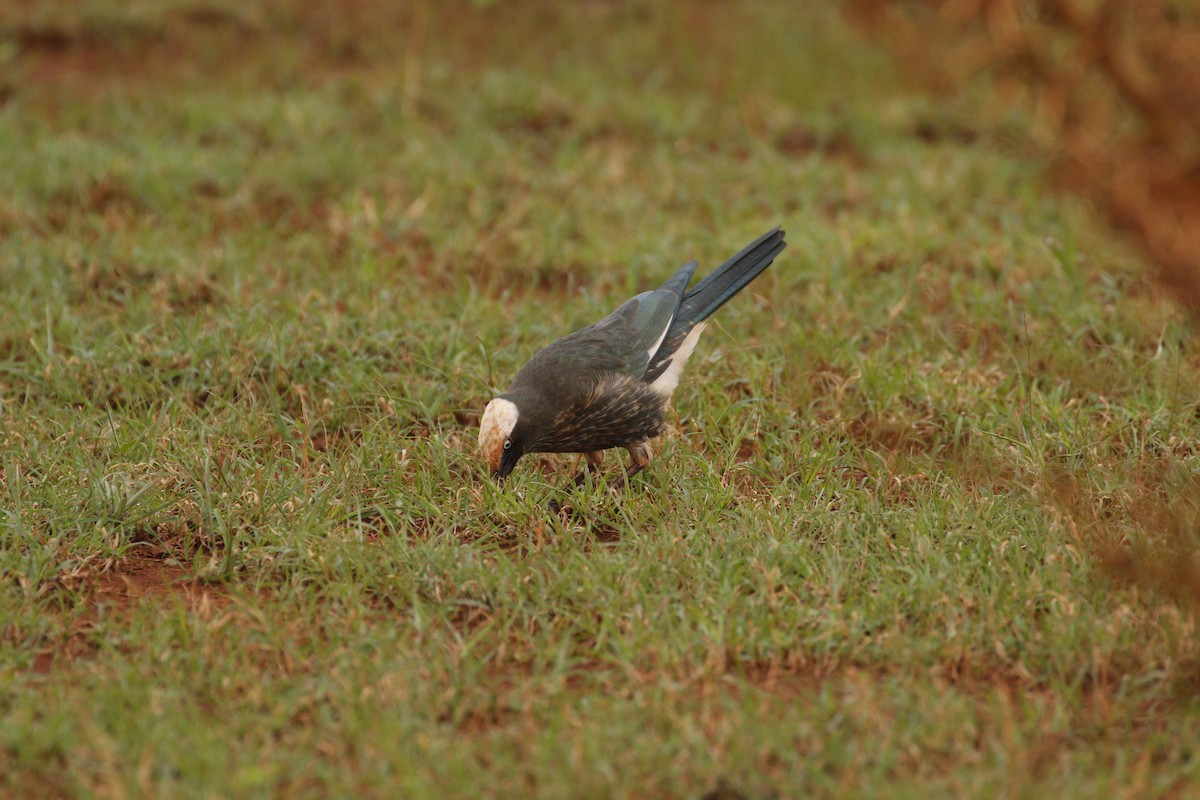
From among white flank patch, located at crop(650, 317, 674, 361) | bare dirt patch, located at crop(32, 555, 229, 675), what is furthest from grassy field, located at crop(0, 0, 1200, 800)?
white flank patch, located at crop(650, 317, 674, 361)

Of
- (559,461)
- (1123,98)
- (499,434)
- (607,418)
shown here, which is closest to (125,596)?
(499,434)

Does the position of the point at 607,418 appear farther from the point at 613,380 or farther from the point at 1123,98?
the point at 1123,98

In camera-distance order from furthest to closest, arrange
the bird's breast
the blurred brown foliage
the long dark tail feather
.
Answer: the long dark tail feather
the bird's breast
the blurred brown foliage

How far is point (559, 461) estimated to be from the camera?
5.22 metres

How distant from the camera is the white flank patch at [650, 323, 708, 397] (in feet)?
15.9

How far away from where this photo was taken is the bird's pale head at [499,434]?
14.5 ft

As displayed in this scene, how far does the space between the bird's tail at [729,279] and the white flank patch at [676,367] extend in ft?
0.21

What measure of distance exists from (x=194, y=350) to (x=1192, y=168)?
3891 mm

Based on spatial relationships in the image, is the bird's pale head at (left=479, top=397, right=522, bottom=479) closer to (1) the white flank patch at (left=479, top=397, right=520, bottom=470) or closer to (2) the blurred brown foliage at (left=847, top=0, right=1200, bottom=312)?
(1) the white flank patch at (left=479, top=397, right=520, bottom=470)

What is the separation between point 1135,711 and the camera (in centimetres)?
344

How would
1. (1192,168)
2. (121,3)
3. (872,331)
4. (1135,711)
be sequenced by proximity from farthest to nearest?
(121,3), (872,331), (1135,711), (1192,168)

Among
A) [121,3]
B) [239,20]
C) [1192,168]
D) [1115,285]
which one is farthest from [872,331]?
[121,3]

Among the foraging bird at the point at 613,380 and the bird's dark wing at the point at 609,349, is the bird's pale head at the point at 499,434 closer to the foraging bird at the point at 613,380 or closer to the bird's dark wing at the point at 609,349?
the foraging bird at the point at 613,380

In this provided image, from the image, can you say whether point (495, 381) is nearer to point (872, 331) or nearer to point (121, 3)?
point (872, 331)
